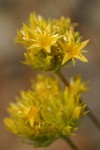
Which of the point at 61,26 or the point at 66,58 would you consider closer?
the point at 66,58

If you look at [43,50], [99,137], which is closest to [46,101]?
[43,50]

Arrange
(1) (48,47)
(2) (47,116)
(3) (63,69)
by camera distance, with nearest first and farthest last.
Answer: (1) (48,47)
(2) (47,116)
(3) (63,69)

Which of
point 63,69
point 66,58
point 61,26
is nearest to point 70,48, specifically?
point 66,58

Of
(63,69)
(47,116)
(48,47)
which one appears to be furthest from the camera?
(63,69)

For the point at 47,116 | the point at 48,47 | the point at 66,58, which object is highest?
the point at 48,47

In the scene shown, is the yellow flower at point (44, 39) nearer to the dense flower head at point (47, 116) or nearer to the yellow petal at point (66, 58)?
the yellow petal at point (66, 58)

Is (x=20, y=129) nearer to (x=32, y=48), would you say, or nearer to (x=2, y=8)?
(x=32, y=48)

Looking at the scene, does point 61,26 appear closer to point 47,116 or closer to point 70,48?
point 70,48

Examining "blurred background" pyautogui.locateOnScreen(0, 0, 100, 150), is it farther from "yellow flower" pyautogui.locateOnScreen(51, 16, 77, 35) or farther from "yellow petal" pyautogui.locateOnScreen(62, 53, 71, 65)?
"yellow petal" pyautogui.locateOnScreen(62, 53, 71, 65)
